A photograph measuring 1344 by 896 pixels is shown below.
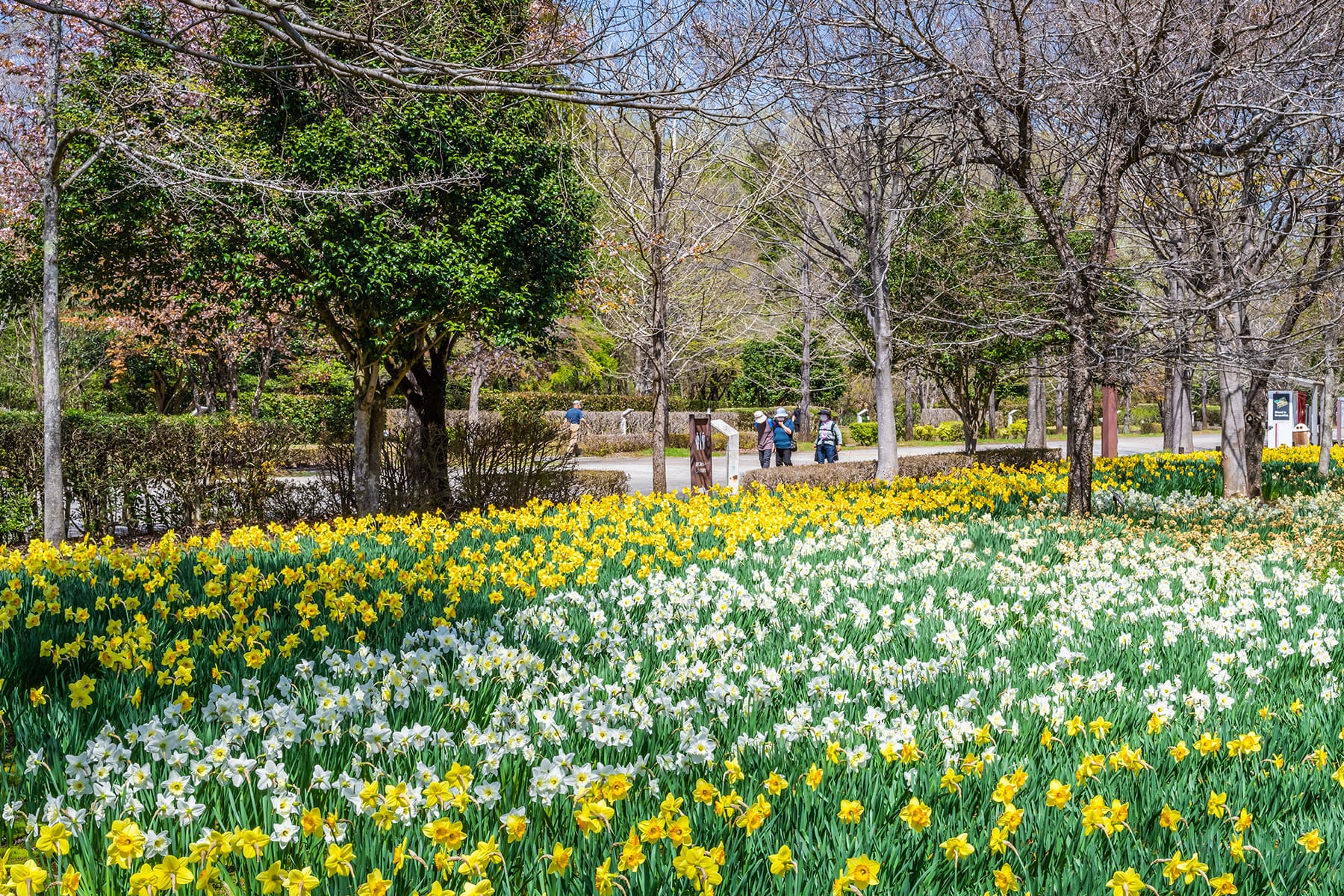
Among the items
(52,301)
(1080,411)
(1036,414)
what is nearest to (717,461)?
(1036,414)

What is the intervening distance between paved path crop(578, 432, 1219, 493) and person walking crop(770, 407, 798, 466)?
0.49 m

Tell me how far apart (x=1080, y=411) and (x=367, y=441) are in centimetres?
699

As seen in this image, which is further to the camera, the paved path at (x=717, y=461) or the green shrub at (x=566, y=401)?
the green shrub at (x=566, y=401)

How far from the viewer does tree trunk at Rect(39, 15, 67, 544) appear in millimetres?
8062

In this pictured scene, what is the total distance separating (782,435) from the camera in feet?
59.7

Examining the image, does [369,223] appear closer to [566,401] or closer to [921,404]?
[566,401]


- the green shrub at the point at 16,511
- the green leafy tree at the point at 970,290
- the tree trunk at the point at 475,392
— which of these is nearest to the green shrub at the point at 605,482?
the green leafy tree at the point at 970,290

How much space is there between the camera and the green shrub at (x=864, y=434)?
3534 centimetres

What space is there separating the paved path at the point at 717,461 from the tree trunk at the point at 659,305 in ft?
9.71

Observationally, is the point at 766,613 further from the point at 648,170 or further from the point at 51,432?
the point at 648,170

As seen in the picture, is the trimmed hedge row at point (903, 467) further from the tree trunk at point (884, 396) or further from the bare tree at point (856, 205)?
the bare tree at point (856, 205)

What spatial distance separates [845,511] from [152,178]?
634 cm

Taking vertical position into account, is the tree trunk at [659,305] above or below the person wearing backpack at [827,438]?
above

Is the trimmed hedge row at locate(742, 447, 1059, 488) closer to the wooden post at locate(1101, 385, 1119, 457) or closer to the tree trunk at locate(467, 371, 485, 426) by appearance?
the wooden post at locate(1101, 385, 1119, 457)
